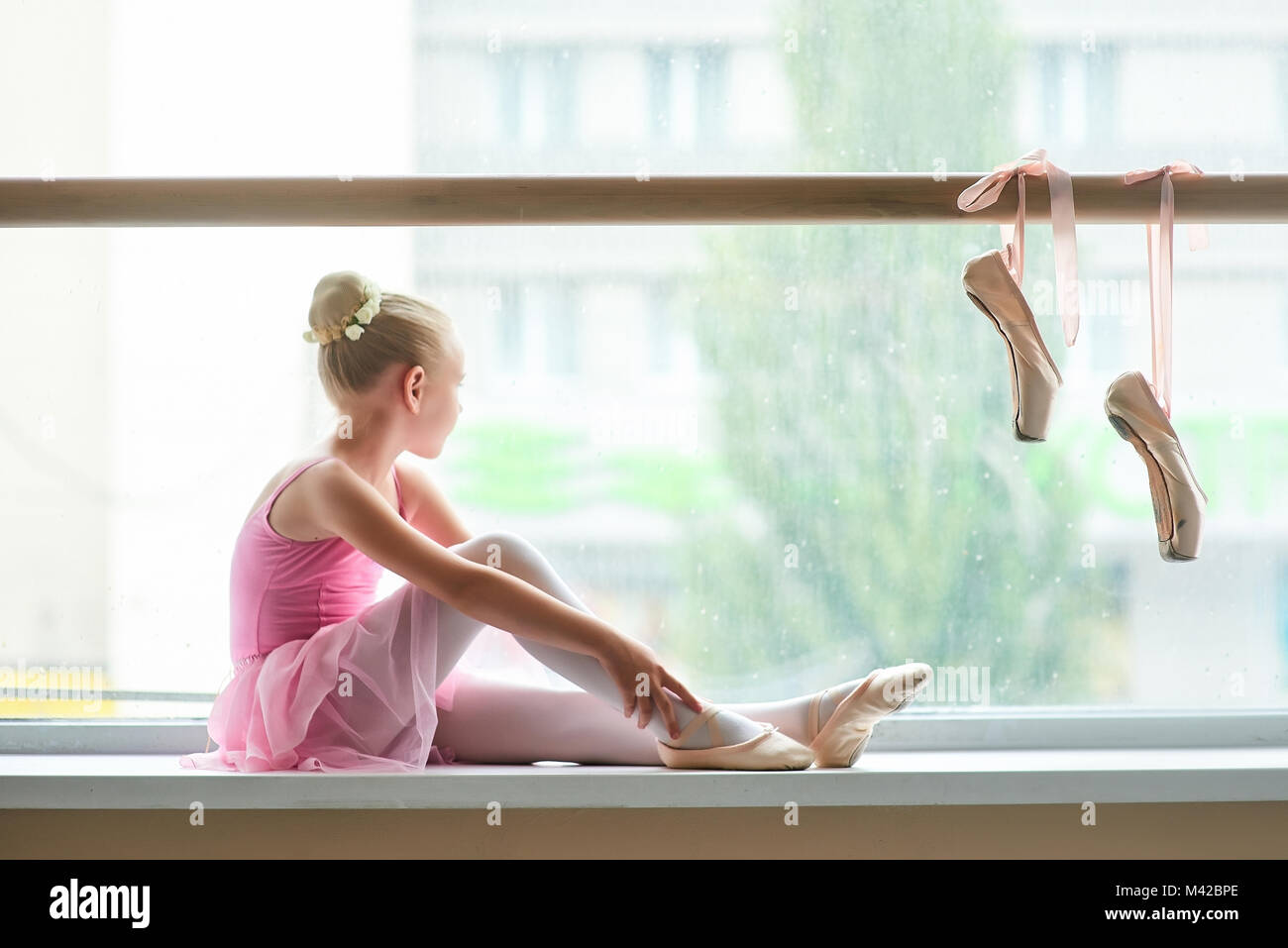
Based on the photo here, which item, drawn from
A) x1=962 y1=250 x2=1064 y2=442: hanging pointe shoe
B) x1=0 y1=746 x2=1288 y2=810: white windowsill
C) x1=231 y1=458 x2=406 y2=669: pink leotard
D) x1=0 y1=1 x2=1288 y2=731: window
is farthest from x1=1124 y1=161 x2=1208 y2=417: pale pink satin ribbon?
x1=231 y1=458 x2=406 y2=669: pink leotard

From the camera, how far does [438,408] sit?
3.97 feet

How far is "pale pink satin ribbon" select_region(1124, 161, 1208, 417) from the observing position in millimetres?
1107

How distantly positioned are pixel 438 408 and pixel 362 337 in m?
0.11

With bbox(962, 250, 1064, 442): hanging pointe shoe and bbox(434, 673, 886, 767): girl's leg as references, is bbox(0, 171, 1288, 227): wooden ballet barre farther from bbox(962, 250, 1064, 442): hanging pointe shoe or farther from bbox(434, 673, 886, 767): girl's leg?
bbox(434, 673, 886, 767): girl's leg

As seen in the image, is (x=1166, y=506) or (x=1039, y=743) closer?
(x=1166, y=506)

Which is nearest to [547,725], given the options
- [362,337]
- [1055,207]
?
[362,337]

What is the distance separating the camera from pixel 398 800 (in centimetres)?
101

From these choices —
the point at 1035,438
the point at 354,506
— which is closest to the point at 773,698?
the point at 1035,438

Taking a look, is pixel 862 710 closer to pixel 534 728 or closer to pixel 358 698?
pixel 534 728

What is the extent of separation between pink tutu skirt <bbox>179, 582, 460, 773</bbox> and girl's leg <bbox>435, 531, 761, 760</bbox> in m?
0.02

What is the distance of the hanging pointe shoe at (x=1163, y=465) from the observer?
3.61 feet

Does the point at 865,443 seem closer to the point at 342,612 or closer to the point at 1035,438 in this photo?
the point at 1035,438

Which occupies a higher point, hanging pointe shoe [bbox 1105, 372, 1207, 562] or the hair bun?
the hair bun

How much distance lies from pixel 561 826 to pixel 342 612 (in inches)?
12.7
